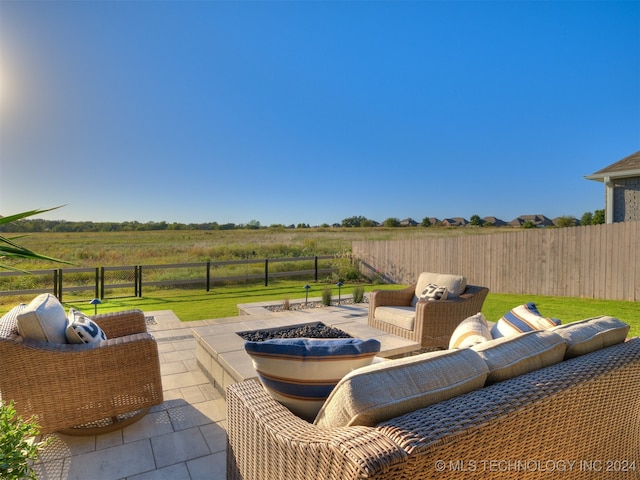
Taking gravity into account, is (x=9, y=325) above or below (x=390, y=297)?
above

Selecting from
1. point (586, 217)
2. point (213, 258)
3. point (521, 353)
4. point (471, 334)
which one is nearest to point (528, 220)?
point (586, 217)

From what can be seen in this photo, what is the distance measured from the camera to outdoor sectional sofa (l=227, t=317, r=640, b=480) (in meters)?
0.89

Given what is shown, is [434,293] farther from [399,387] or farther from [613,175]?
[613,175]

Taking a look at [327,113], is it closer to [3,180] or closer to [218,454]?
[3,180]

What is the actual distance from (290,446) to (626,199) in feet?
35.1

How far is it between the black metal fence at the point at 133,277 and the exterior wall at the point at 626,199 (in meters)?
7.95

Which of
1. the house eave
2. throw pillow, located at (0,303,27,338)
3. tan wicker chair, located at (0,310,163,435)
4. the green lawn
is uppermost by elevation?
the house eave

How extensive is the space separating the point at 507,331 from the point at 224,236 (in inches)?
614

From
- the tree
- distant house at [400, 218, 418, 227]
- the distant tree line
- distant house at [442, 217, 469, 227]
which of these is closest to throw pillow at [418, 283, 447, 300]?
the distant tree line

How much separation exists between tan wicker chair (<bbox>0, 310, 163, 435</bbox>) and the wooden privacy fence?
7.57 meters

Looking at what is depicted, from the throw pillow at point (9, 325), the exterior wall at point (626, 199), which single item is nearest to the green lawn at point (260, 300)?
the exterior wall at point (626, 199)

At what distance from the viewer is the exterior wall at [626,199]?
8.41m

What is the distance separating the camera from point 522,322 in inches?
79.7

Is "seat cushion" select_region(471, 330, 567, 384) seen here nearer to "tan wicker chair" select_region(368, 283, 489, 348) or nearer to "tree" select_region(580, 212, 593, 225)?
"tan wicker chair" select_region(368, 283, 489, 348)
